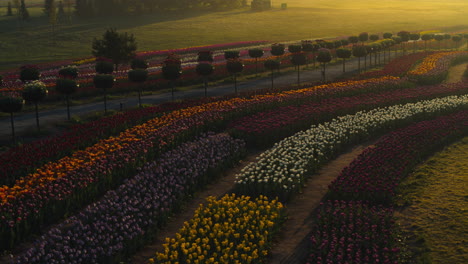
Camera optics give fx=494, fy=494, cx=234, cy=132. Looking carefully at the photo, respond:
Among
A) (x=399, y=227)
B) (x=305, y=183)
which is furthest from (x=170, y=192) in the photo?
(x=399, y=227)

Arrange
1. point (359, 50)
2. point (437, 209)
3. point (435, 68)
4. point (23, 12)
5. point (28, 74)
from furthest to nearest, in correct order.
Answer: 1. point (23, 12)
2. point (359, 50)
3. point (435, 68)
4. point (28, 74)
5. point (437, 209)

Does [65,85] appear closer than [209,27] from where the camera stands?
Yes

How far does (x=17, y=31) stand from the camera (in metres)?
101

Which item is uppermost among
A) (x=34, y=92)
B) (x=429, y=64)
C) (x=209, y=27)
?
(x=209, y=27)

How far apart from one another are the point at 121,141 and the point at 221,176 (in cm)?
465

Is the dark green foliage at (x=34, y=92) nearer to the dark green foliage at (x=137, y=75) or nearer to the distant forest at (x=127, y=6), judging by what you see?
the dark green foliage at (x=137, y=75)

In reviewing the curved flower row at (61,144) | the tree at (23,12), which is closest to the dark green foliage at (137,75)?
the curved flower row at (61,144)

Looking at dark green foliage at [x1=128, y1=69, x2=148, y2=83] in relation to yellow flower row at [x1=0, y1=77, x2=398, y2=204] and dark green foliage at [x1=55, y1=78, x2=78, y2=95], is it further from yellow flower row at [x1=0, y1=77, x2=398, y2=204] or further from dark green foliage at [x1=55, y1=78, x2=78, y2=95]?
yellow flower row at [x1=0, y1=77, x2=398, y2=204]

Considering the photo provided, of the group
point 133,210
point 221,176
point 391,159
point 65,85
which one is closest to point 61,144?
point 221,176

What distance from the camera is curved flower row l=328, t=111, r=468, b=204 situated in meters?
15.0

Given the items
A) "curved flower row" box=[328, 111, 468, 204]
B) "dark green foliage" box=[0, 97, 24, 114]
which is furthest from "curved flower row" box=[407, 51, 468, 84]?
"dark green foliage" box=[0, 97, 24, 114]

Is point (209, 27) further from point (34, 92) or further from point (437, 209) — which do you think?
point (437, 209)

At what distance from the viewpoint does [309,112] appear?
24156 mm

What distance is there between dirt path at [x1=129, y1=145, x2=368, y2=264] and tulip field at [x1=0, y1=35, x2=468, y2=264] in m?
0.19
